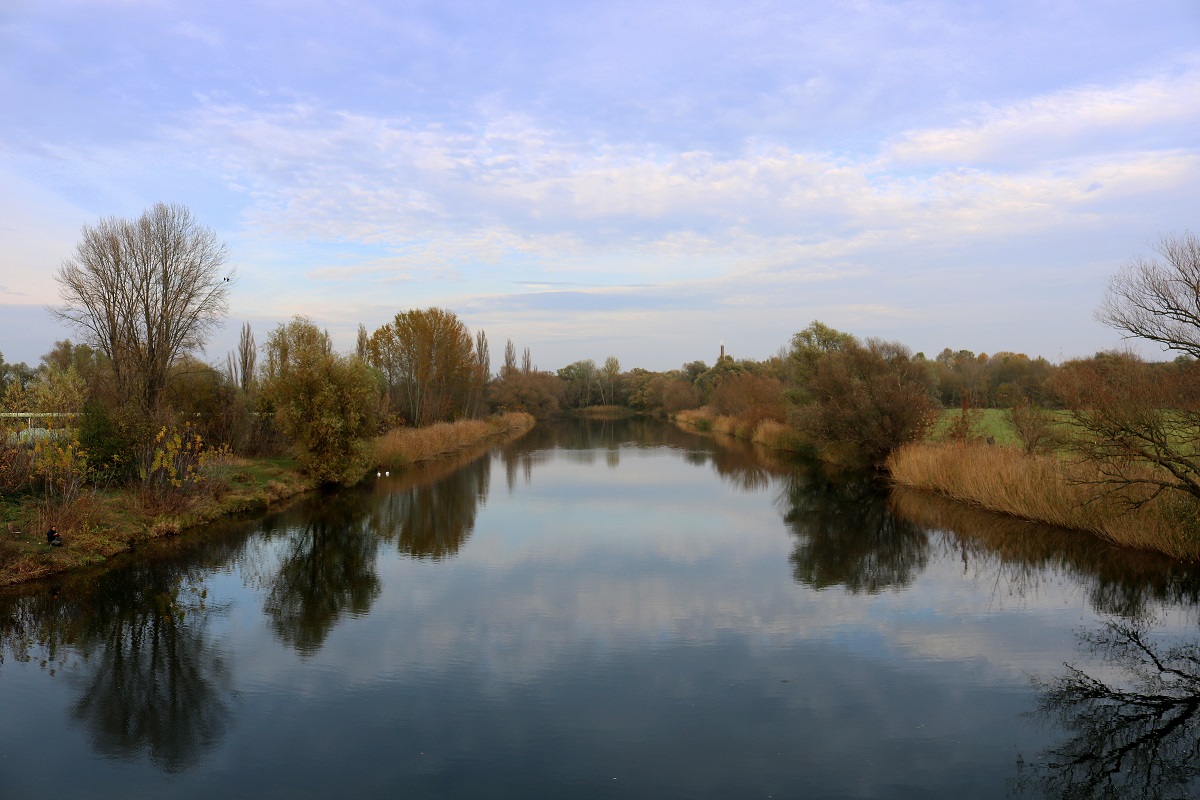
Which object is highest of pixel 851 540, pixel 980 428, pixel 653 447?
pixel 980 428

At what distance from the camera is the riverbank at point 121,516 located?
34.2ft

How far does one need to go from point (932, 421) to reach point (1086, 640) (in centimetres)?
1530

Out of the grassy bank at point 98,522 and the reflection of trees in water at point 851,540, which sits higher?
the grassy bank at point 98,522

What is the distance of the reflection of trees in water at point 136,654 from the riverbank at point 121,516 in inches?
24.4

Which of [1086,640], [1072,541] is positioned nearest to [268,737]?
[1086,640]

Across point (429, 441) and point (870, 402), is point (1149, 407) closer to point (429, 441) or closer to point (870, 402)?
point (870, 402)

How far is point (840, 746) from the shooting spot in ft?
18.6

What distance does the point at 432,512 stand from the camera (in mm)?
16906

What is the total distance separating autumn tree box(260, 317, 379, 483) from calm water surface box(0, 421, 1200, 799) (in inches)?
248

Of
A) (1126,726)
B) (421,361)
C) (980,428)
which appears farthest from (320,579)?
(421,361)

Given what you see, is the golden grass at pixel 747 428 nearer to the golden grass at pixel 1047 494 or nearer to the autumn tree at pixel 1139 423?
the golden grass at pixel 1047 494

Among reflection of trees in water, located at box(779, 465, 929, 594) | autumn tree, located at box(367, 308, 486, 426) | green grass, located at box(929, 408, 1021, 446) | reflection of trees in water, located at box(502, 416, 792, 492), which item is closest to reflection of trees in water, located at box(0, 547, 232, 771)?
reflection of trees in water, located at box(779, 465, 929, 594)

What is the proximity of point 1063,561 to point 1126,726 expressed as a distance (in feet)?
20.4

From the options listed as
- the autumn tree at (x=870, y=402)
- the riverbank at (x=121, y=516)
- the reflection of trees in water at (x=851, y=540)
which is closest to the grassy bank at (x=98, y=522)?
the riverbank at (x=121, y=516)
